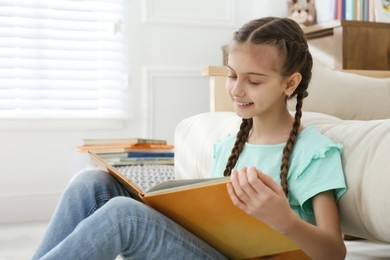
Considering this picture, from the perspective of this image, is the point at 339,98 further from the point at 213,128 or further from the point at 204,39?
the point at 204,39

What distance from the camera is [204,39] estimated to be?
9.13 feet

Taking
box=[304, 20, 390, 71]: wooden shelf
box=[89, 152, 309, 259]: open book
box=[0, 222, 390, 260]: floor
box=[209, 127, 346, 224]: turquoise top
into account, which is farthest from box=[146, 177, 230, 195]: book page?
box=[304, 20, 390, 71]: wooden shelf

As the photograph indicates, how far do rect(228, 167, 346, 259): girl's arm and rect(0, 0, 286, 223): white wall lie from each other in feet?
6.01

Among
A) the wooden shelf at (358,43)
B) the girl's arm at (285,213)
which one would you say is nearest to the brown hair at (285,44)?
the girl's arm at (285,213)

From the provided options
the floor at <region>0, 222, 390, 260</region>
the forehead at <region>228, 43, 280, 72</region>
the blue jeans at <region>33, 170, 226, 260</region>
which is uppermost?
the forehead at <region>228, 43, 280, 72</region>

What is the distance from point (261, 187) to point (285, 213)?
63mm

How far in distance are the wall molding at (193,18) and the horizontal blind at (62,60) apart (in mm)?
127

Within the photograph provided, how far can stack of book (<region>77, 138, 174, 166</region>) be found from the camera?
208 cm

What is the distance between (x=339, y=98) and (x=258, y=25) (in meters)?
0.78

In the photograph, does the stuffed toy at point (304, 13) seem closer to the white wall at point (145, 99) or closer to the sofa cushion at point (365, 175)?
the white wall at point (145, 99)

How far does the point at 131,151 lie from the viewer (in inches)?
84.0

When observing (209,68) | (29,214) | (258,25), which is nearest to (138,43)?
(209,68)

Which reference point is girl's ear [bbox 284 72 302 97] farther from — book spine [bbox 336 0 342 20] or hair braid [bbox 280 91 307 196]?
book spine [bbox 336 0 342 20]

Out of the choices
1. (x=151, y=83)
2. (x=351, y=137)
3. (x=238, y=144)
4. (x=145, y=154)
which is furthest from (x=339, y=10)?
(x=351, y=137)
